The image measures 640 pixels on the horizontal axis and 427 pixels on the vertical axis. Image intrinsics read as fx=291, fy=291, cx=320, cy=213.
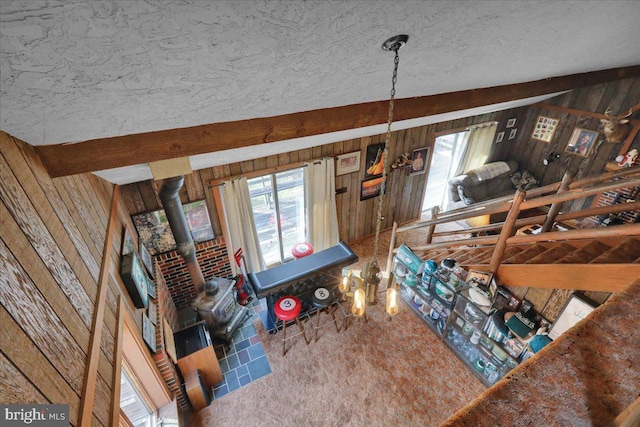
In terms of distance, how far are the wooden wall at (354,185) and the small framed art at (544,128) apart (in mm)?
450

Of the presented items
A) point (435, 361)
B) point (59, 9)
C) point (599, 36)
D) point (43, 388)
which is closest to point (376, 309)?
point (435, 361)

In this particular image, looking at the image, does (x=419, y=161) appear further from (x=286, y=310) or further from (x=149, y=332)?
(x=149, y=332)

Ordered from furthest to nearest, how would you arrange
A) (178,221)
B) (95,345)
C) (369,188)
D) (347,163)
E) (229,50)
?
(369,188) → (347,163) → (178,221) → (95,345) → (229,50)

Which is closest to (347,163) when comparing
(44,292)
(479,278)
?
(479,278)

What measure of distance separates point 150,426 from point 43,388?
8.03ft

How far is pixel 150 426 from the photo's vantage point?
278 cm

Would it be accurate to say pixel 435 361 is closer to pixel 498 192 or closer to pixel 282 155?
pixel 282 155

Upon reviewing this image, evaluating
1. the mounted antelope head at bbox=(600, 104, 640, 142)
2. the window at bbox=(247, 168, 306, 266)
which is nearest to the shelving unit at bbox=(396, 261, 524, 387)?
the window at bbox=(247, 168, 306, 266)

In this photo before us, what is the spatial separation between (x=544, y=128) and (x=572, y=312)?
17.1 feet

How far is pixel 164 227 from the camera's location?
4.22 meters

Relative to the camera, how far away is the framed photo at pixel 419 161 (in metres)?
5.83

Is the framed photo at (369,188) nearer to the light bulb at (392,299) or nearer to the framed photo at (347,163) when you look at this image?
the framed photo at (347,163)

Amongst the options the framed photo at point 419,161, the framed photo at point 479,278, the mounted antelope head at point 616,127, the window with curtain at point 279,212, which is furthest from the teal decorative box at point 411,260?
the mounted antelope head at point 616,127

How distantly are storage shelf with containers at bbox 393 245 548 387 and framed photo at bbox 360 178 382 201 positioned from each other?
168 cm
